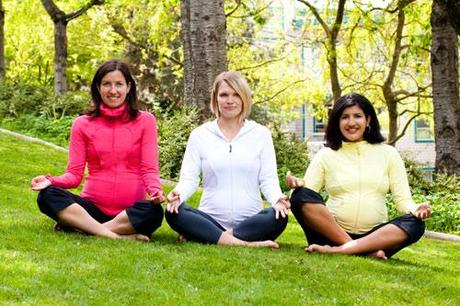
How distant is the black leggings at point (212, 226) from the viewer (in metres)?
5.48

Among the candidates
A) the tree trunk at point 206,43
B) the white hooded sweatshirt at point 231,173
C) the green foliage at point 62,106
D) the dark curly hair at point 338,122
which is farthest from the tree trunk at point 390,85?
the white hooded sweatshirt at point 231,173

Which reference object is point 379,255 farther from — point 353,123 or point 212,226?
point 212,226

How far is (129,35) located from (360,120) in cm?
1892

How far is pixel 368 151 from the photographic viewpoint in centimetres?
567

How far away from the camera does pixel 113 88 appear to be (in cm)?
567

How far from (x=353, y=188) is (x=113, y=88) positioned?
2003 mm

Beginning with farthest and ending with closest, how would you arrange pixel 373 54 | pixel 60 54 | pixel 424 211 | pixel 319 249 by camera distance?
pixel 373 54, pixel 60 54, pixel 319 249, pixel 424 211

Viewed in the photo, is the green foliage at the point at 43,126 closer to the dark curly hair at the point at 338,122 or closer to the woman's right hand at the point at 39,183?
the woman's right hand at the point at 39,183

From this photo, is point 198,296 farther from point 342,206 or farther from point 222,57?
point 222,57

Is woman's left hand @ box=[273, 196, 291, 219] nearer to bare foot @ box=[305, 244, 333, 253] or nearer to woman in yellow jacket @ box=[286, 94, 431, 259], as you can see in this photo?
woman in yellow jacket @ box=[286, 94, 431, 259]

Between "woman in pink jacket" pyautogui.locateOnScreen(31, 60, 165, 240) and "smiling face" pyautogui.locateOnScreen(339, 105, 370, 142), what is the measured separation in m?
1.49

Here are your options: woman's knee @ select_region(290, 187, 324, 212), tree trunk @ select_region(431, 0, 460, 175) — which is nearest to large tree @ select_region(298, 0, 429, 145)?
tree trunk @ select_region(431, 0, 460, 175)

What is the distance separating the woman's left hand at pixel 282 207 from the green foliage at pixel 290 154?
5225 mm

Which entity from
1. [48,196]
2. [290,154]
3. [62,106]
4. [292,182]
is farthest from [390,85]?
[48,196]
